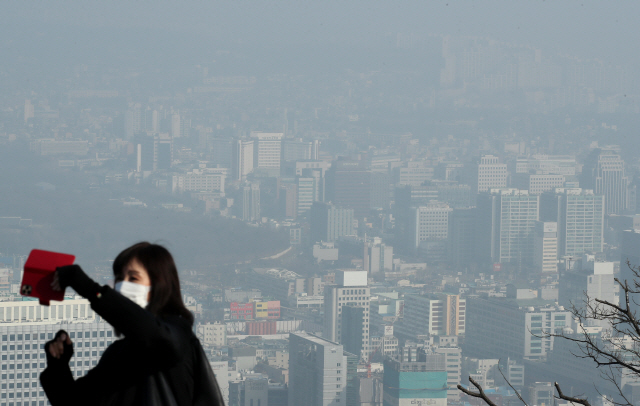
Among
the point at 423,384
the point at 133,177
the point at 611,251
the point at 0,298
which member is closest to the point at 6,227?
the point at 133,177

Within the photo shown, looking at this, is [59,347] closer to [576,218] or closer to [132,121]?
[576,218]

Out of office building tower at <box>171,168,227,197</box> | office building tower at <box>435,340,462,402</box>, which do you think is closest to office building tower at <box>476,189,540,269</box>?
office building tower at <box>171,168,227,197</box>

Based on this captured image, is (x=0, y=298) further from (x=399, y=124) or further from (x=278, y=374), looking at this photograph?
(x=399, y=124)

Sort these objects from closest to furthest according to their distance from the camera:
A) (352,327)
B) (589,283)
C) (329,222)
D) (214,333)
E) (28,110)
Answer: (214,333)
(352,327)
(589,283)
(329,222)
(28,110)

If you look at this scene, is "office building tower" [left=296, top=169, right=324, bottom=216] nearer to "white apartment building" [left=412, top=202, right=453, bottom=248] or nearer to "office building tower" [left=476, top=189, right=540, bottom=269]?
"white apartment building" [left=412, top=202, right=453, bottom=248]

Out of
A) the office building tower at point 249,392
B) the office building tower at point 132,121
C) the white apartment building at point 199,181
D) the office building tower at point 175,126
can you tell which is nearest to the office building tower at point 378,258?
the white apartment building at point 199,181

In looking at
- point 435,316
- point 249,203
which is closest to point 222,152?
point 249,203

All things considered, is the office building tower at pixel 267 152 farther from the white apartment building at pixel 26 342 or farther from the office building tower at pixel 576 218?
the white apartment building at pixel 26 342
